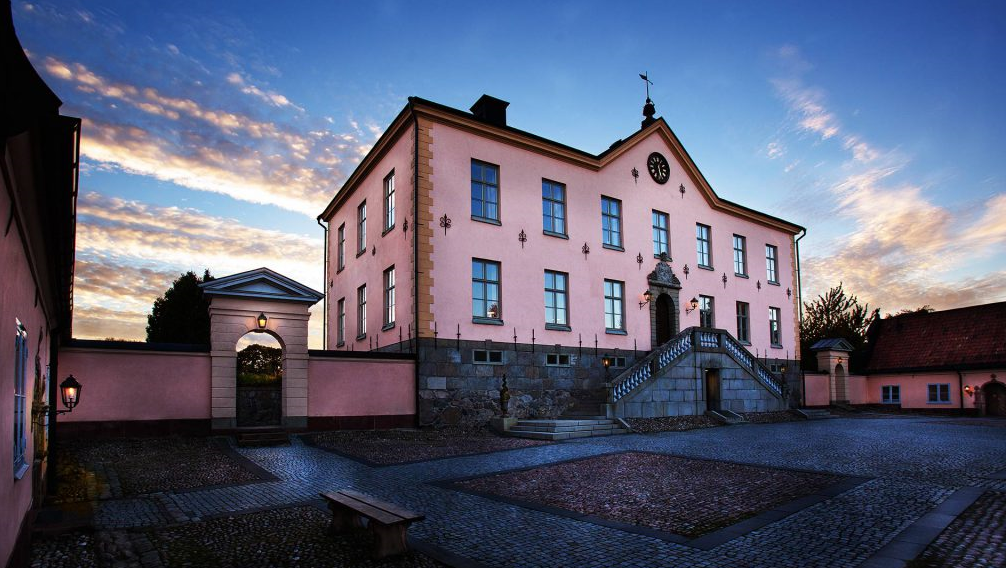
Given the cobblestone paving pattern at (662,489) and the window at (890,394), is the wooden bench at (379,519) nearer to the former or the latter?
the cobblestone paving pattern at (662,489)

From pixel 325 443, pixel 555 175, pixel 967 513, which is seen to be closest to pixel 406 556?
pixel 967 513

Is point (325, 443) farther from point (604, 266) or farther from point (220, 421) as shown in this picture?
point (604, 266)

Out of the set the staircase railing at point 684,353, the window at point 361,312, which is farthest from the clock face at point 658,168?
the window at point 361,312

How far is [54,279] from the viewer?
6727mm

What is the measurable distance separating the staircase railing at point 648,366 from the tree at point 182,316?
2175cm

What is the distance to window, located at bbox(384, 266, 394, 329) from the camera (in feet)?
69.2

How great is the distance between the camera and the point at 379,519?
5.70 meters

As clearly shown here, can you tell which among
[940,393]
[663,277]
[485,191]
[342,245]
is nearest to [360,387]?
[485,191]

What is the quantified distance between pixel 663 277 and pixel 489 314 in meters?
8.56

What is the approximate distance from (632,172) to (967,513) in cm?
1905

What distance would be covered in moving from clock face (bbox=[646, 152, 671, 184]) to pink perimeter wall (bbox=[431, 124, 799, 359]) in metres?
0.27

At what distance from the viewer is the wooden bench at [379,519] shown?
578 cm

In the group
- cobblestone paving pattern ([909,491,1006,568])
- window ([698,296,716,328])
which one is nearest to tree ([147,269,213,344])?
window ([698,296,716,328])

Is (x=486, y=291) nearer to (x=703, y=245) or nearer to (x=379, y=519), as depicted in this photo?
(x=703, y=245)
